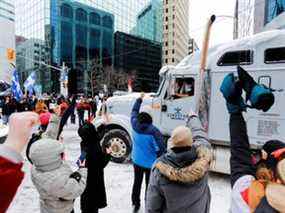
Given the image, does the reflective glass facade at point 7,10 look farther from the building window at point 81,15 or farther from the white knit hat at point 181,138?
the white knit hat at point 181,138

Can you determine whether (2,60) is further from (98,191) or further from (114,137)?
(98,191)

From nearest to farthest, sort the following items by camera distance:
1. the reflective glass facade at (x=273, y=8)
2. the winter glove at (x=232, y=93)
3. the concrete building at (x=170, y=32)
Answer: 1. the winter glove at (x=232, y=93)
2. the reflective glass facade at (x=273, y=8)
3. the concrete building at (x=170, y=32)

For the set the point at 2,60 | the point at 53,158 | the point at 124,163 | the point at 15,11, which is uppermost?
the point at 15,11

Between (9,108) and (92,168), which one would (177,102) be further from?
(9,108)

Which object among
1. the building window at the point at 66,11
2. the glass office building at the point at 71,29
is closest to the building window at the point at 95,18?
the glass office building at the point at 71,29

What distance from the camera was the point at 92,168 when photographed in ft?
13.0

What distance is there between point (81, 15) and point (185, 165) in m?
69.6

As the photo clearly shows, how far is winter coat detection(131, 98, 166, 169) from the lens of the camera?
16.2ft

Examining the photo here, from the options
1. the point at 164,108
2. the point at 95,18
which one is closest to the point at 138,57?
the point at 95,18

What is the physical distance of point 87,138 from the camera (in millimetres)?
3918

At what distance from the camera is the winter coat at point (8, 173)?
1.11 metres

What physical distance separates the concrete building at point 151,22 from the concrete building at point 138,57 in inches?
81.5

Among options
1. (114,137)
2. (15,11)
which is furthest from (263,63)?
(15,11)

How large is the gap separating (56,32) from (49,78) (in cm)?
901
